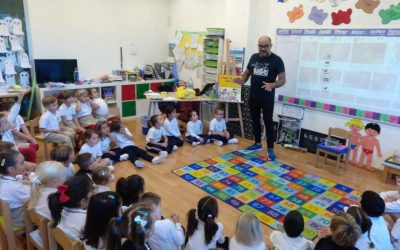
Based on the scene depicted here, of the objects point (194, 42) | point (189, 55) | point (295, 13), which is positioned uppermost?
point (295, 13)

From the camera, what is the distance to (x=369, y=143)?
3.99m

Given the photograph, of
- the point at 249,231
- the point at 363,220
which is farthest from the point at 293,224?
the point at 363,220

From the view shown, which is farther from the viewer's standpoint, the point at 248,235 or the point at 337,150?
the point at 337,150

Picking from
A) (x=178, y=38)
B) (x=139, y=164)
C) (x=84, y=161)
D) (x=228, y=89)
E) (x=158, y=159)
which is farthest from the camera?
(x=178, y=38)

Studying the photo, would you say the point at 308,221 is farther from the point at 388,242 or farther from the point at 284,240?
the point at 284,240

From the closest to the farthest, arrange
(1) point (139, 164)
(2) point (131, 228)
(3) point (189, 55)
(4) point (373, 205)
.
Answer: (2) point (131, 228) < (4) point (373, 205) < (1) point (139, 164) < (3) point (189, 55)

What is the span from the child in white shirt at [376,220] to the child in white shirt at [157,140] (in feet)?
9.02

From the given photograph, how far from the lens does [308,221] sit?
279cm

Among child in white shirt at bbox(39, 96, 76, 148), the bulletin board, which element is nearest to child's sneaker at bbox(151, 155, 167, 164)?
child in white shirt at bbox(39, 96, 76, 148)

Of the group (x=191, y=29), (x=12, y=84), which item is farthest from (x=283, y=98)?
(x=12, y=84)

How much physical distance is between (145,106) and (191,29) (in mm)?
1682

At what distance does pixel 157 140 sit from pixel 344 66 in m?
2.59

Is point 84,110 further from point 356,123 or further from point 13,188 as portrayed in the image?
point 356,123

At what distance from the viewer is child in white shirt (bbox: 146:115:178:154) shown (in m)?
4.32
